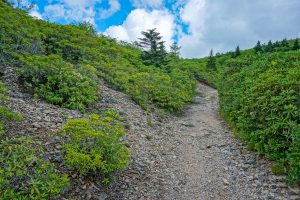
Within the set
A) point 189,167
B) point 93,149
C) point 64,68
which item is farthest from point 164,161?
point 64,68

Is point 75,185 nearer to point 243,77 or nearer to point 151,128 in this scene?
point 151,128

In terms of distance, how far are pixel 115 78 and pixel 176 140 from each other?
6847mm

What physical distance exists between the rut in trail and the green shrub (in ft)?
6.53

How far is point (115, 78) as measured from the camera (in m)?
16.9

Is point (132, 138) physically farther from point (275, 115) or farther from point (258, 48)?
point (258, 48)

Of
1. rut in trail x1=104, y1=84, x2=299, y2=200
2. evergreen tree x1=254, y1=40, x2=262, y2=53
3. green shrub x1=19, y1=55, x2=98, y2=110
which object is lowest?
rut in trail x1=104, y1=84, x2=299, y2=200

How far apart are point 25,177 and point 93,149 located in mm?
1565

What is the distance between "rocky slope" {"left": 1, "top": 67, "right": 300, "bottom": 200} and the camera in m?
6.96

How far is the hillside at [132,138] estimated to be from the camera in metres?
6.28

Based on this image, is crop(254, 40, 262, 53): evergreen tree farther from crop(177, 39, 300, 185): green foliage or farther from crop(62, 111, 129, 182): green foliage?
crop(62, 111, 129, 182): green foliage

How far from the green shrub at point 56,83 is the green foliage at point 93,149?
13.3 ft

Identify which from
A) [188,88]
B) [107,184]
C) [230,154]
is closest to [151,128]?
[230,154]

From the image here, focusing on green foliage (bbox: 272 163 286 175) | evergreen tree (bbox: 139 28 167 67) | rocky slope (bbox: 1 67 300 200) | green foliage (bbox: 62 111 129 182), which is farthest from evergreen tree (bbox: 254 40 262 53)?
green foliage (bbox: 62 111 129 182)

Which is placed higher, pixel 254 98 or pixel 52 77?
pixel 52 77
